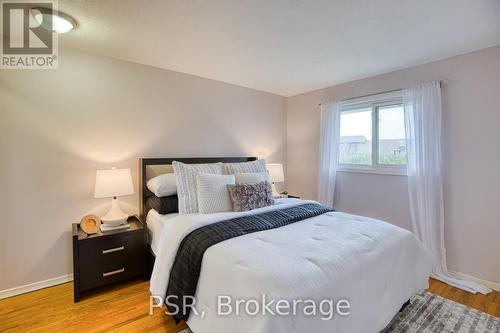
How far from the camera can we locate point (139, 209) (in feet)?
9.32

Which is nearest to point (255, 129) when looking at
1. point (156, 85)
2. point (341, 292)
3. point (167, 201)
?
point (156, 85)

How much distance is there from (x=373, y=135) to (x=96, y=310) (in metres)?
3.51

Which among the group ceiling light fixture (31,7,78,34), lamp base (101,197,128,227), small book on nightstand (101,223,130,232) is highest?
ceiling light fixture (31,7,78,34)

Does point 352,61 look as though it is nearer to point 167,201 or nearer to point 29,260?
point 167,201

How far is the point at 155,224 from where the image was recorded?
7.95 ft

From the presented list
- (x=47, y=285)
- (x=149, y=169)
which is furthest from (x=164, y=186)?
(x=47, y=285)

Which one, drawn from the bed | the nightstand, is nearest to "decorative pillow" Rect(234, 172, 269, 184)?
the bed

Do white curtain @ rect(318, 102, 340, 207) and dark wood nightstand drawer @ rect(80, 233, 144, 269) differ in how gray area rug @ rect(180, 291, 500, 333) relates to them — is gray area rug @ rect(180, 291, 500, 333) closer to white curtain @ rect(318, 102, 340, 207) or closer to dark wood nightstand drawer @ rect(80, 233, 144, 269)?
dark wood nightstand drawer @ rect(80, 233, 144, 269)

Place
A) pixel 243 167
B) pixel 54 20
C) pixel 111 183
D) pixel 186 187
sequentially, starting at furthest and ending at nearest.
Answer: pixel 243 167, pixel 186 187, pixel 111 183, pixel 54 20

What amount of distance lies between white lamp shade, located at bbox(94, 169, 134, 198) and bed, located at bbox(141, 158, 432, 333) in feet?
2.10

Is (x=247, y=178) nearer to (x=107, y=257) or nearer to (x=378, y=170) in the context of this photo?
(x=107, y=257)

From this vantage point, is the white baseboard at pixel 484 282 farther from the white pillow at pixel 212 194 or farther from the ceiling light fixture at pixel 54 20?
the ceiling light fixture at pixel 54 20

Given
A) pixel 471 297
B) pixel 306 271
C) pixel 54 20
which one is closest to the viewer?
pixel 306 271

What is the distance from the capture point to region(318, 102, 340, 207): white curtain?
3512mm
